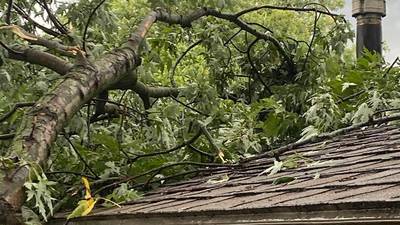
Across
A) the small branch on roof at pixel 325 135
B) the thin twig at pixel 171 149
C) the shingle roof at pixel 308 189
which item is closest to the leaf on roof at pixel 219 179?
the shingle roof at pixel 308 189

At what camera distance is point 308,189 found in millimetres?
2811

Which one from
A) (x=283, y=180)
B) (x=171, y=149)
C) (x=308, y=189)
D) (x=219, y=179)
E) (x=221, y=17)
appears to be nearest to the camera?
(x=308, y=189)

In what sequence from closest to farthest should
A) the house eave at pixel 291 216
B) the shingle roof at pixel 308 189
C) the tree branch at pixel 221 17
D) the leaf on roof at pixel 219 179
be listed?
the house eave at pixel 291 216 → the shingle roof at pixel 308 189 → the leaf on roof at pixel 219 179 → the tree branch at pixel 221 17

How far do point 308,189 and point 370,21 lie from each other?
5567 mm

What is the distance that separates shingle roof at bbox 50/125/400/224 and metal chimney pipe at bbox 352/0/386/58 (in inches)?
130

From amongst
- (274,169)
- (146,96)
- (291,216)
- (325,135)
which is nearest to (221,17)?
(146,96)

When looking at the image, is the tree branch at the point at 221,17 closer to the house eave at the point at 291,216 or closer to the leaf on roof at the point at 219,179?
the leaf on roof at the point at 219,179

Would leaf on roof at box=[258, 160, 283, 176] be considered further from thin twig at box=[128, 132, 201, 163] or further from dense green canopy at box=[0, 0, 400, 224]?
thin twig at box=[128, 132, 201, 163]

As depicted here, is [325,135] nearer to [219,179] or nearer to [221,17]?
[219,179]

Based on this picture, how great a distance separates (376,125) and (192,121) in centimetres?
138

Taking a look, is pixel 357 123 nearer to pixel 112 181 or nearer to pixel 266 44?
pixel 112 181

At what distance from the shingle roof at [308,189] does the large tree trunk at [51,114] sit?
47 cm

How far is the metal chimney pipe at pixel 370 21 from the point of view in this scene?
7.94m

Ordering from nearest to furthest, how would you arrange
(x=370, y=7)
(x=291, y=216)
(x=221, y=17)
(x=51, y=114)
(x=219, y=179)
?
(x=291, y=216), (x=51, y=114), (x=219, y=179), (x=221, y=17), (x=370, y=7)
